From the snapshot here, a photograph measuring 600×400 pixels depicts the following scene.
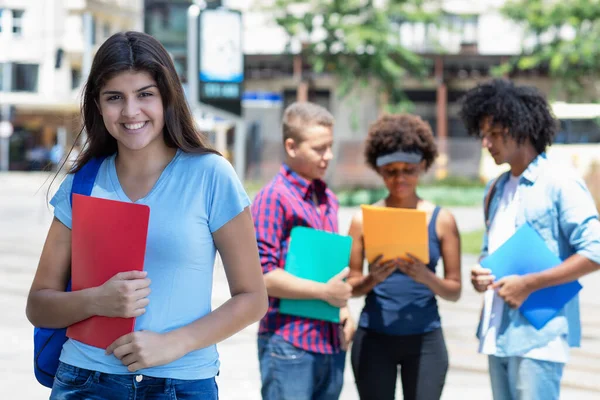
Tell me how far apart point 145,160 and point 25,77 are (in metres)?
56.1

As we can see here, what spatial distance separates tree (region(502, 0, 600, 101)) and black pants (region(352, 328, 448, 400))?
86.9 ft

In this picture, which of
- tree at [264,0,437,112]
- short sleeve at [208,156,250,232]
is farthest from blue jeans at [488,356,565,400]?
tree at [264,0,437,112]

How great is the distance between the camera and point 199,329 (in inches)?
100

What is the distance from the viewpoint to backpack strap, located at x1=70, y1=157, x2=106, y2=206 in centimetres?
273

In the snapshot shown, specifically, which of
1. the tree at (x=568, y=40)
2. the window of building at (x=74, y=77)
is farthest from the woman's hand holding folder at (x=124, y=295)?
the window of building at (x=74, y=77)

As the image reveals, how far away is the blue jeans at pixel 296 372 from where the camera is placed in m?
3.99

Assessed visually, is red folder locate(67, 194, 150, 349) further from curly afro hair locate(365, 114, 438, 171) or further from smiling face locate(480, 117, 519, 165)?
curly afro hair locate(365, 114, 438, 171)

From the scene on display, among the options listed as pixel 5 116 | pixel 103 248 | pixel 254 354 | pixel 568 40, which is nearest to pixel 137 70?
pixel 103 248

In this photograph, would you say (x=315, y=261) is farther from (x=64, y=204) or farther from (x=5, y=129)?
(x=5, y=129)

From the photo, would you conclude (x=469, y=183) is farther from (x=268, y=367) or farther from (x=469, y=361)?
(x=268, y=367)

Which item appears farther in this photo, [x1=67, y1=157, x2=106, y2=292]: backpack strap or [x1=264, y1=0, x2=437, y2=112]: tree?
[x1=264, y1=0, x2=437, y2=112]: tree

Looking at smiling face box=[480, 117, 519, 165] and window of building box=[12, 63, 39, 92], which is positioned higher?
window of building box=[12, 63, 39, 92]

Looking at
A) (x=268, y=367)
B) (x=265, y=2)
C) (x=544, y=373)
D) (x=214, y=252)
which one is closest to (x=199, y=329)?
(x=214, y=252)

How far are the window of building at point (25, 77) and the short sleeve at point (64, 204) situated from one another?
55.5 metres
